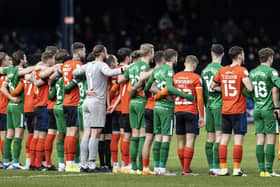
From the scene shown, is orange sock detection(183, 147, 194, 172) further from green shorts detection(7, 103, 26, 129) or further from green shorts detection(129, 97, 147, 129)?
green shorts detection(7, 103, 26, 129)

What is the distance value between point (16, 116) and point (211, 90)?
4.17 meters

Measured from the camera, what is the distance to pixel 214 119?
15633 millimetres

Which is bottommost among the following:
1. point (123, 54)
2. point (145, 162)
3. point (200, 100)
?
point (145, 162)

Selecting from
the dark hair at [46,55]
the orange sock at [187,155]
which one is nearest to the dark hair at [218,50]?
the orange sock at [187,155]

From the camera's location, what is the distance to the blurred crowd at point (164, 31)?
110ft

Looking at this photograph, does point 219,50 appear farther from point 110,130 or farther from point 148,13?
point 148,13

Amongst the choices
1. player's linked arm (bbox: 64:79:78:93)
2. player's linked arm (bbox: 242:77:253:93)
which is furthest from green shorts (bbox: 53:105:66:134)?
player's linked arm (bbox: 242:77:253:93)

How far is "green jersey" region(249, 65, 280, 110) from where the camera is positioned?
A: 48.6 feet

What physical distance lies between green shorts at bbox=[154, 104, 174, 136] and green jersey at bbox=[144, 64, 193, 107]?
0.34ft

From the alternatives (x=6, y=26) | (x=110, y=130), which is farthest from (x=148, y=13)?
(x=110, y=130)

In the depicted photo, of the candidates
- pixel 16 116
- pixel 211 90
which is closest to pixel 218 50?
pixel 211 90

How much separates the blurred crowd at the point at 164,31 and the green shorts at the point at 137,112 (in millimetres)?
15771

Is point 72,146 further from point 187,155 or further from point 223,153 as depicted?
point 223,153

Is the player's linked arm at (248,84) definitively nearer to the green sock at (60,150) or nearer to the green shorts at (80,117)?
the green shorts at (80,117)
